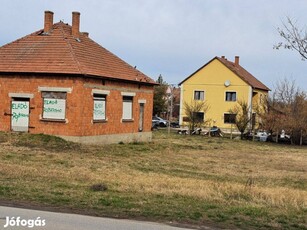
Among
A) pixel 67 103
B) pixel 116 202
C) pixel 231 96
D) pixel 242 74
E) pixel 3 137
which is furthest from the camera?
pixel 242 74

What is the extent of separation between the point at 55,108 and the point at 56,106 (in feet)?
0.41

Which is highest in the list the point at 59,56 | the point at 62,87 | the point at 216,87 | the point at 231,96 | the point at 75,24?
the point at 75,24

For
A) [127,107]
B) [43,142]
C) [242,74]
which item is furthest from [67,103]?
[242,74]

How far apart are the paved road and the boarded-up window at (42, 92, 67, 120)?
17220 millimetres

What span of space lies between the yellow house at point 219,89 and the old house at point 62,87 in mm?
33826

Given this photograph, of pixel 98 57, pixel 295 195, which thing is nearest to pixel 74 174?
pixel 295 195

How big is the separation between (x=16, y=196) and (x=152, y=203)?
9.59 ft

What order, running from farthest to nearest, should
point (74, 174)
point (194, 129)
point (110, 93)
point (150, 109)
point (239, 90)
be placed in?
1. point (239, 90)
2. point (194, 129)
3. point (150, 109)
4. point (110, 93)
5. point (74, 174)

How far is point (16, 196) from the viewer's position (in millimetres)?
9797

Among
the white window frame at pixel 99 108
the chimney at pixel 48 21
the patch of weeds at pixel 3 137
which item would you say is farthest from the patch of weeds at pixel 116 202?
the chimney at pixel 48 21

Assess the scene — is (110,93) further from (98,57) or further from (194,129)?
(194,129)

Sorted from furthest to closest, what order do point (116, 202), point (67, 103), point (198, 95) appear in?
point (198, 95), point (67, 103), point (116, 202)

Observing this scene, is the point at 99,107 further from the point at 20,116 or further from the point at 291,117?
the point at 291,117

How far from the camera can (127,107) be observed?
98.8 feet
